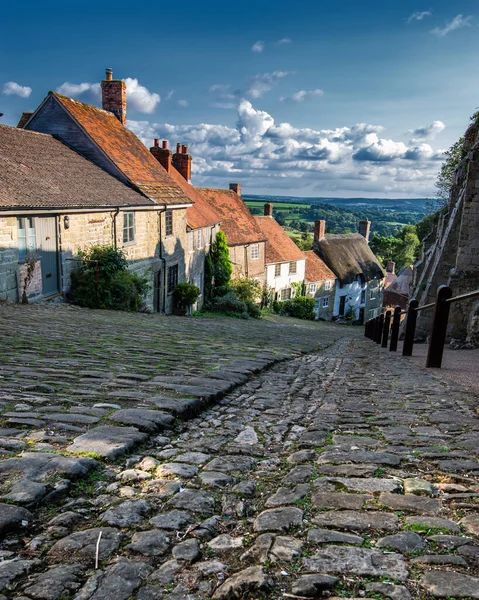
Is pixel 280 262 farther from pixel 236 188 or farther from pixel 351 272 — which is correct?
pixel 351 272

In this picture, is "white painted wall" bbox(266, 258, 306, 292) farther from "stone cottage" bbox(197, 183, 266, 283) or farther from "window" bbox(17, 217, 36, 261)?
"window" bbox(17, 217, 36, 261)

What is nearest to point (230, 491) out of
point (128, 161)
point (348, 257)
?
point (128, 161)

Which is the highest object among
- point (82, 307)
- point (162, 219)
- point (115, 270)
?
point (162, 219)

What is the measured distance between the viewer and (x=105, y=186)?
1808 cm

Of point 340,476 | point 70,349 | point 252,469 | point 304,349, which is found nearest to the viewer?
point 340,476

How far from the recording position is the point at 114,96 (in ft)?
75.6

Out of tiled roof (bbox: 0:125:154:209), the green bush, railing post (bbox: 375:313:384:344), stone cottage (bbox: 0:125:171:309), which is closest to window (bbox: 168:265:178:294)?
stone cottage (bbox: 0:125:171:309)

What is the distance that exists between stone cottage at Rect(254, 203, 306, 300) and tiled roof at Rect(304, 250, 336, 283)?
1.19 meters

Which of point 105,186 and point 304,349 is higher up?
point 105,186

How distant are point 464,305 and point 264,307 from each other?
22.6 metres

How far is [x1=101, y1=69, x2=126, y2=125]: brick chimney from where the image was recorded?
73.6ft

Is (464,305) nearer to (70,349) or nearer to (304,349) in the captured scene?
(304,349)

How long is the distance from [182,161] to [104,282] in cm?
1526

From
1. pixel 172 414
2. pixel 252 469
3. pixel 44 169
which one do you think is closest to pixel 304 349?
pixel 172 414
